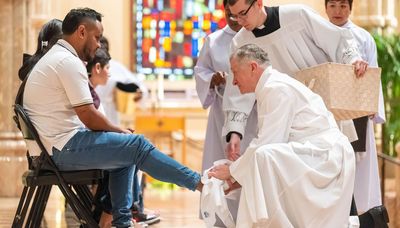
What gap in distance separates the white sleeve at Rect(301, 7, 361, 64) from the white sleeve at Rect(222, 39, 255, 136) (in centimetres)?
52

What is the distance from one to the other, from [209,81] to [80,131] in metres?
1.19

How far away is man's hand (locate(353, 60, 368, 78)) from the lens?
617 cm

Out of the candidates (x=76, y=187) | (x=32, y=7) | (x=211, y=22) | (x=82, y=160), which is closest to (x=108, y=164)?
(x=82, y=160)

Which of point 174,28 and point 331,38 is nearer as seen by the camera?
point 331,38

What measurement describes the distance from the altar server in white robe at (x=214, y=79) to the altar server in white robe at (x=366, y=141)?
2.60ft

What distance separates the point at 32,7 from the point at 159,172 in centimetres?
520

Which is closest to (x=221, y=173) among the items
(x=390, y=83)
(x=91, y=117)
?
(x=91, y=117)

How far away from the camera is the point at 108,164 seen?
618 cm

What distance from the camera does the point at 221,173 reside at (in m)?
5.91

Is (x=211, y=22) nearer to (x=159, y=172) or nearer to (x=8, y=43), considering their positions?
(x=8, y=43)

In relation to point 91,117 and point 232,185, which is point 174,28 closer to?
point 91,117

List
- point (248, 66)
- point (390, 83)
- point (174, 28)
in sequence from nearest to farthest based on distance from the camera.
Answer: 1. point (248, 66)
2. point (390, 83)
3. point (174, 28)

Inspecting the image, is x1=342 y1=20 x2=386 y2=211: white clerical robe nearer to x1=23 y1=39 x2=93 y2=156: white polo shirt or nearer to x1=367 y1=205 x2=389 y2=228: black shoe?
x1=367 y1=205 x2=389 y2=228: black shoe

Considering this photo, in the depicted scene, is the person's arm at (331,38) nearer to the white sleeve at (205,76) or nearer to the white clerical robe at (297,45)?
the white clerical robe at (297,45)
